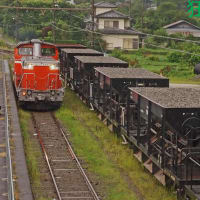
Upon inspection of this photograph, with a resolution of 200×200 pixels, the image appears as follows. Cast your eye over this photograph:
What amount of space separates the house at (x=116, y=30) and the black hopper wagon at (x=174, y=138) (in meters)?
59.6

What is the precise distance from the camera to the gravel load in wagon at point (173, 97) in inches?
534

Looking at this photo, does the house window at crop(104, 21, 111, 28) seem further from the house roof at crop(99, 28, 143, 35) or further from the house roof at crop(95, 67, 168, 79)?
the house roof at crop(95, 67, 168, 79)

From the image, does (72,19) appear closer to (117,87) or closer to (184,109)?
(117,87)

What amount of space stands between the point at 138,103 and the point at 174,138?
306 cm

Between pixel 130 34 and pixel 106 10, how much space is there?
11899mm

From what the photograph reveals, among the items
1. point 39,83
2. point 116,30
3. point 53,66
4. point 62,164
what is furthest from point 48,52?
point 116,30

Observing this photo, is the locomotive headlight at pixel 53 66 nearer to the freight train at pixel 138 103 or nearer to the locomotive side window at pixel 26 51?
the freight train at pixel 138 103

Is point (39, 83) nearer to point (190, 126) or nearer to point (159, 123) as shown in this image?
point (159, 123)

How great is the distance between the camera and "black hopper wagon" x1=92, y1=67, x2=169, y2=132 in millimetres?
19938

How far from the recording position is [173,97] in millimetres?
14953

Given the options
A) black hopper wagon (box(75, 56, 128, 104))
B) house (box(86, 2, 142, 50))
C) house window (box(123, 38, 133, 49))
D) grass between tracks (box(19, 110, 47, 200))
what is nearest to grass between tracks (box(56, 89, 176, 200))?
black hopper wagon (box(75, 56, 128, 104))

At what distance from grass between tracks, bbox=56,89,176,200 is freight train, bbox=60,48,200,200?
38cm

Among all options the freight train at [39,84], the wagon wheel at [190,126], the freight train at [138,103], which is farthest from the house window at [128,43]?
the wagon wheel at [190,126]

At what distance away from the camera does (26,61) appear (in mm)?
26000
